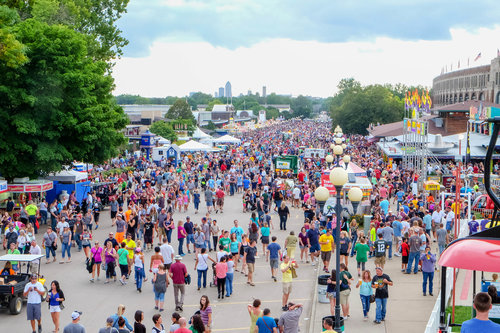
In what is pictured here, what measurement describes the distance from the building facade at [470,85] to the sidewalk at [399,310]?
235 ft

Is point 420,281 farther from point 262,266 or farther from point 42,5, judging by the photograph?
point 42,5

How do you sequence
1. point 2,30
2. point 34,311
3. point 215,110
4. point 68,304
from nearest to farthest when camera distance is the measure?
point 34,311 → point 68,304 → point 2,30 → point 215,110

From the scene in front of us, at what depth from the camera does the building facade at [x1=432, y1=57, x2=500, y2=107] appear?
84938mm

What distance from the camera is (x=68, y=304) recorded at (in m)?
15.5

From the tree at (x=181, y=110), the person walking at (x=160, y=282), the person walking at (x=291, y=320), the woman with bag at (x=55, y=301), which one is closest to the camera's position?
the person walking at (x=291, y=320)

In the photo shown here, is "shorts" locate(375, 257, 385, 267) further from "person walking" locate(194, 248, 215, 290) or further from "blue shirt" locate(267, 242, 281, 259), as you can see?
"person walking" locate(194, 248, 215, 290)

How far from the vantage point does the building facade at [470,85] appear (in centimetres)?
8494

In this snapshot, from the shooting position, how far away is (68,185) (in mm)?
29578

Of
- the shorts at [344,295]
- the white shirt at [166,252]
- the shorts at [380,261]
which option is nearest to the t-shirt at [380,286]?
the shorts at [344,295]

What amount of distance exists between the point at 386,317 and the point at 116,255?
7.63 meters

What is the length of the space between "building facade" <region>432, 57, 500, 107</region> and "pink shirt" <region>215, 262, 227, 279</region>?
74793 mm

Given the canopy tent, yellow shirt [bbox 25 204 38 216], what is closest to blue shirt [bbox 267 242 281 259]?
yellow shirt [bbox 25 204 38 216]

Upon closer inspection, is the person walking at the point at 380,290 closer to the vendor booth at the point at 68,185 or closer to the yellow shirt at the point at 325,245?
the yellow shirt at the point at 325,245

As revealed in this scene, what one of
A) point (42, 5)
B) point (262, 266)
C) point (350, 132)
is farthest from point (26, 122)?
point (350, 132)
